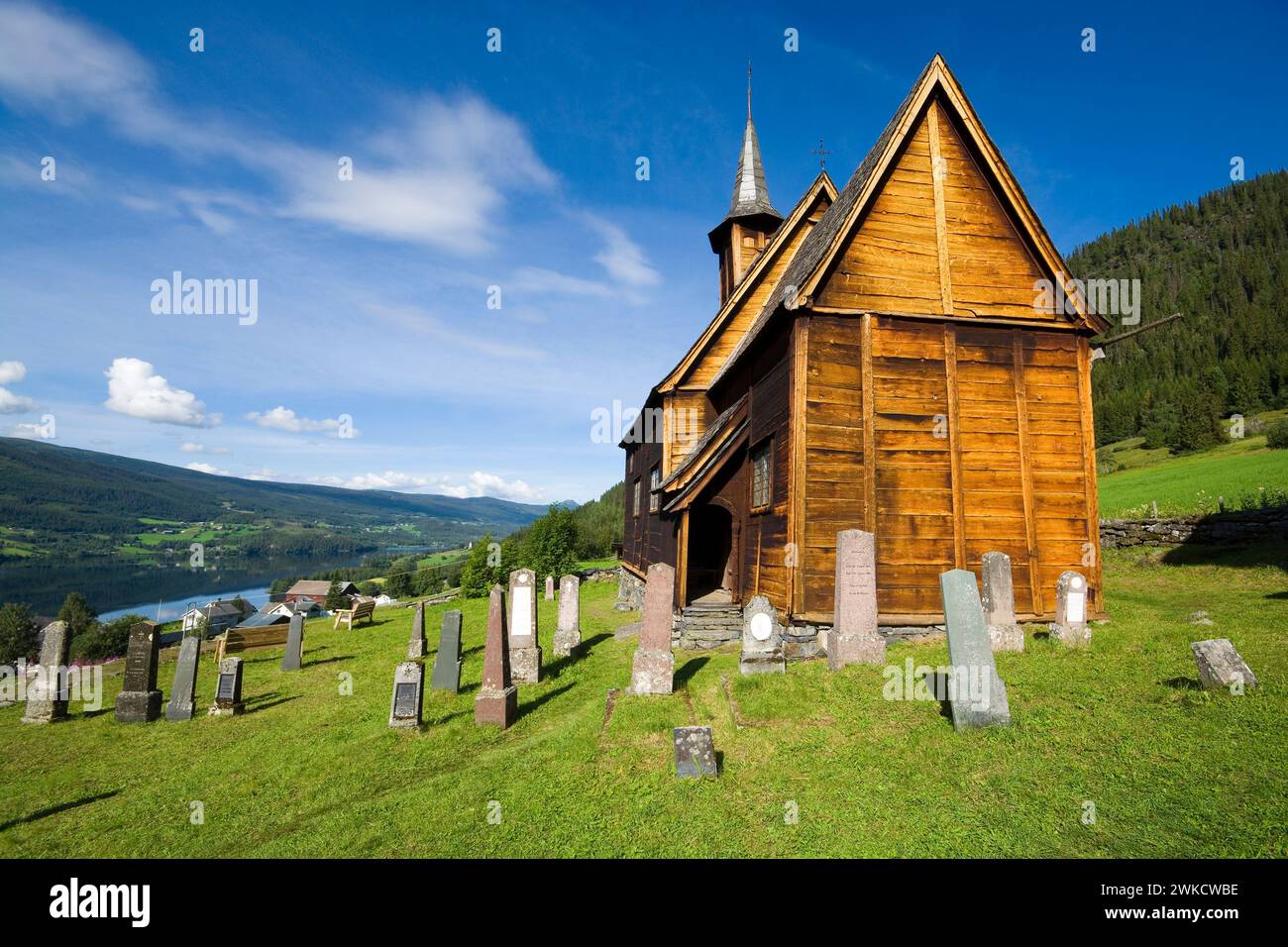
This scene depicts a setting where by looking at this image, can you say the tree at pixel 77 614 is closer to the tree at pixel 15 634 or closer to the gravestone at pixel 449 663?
the tree at pixel 15 634

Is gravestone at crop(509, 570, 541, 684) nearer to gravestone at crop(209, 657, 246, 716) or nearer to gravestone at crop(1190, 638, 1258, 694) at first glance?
gravestone at crop(209, 657, 246, 716)

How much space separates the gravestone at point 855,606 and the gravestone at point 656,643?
9.99 feet

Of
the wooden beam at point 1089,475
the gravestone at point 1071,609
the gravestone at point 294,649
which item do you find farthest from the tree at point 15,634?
the wooden beam at point 1089,475

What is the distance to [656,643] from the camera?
10.2 meters

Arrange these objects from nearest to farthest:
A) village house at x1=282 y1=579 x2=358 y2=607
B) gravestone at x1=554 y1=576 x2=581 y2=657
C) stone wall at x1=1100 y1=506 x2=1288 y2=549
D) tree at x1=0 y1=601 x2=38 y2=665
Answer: gravestone at x1=554 y1=576 x2=581 y2=657
stone wall at x1=1100 y1=506 x2=1288 y2=549
tree at x1=0 y1=601 x2=38 y2=665
village house at x1=282 y1=579 x2=358 y2=607

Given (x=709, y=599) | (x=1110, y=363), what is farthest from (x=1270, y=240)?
(x=709, y=599)

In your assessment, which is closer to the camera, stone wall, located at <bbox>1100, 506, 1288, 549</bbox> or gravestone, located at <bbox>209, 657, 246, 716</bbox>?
gravestone, located at <bbox>209, 657, 246, 716</bbox>

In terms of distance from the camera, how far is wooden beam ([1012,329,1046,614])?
11812mm

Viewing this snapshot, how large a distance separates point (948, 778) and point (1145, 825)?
1589 millimetres

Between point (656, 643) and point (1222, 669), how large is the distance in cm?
778

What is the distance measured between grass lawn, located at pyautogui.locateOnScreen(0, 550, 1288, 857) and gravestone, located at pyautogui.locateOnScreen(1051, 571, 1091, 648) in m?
0.45

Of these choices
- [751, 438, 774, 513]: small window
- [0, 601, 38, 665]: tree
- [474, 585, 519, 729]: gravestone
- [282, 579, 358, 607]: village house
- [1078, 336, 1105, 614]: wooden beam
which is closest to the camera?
[474, 585, 519, 729]: gravestone

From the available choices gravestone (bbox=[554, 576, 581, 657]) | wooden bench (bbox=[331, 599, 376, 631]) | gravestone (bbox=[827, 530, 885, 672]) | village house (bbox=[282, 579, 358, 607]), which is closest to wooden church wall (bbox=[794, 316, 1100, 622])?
Answer: gravestone (bbox=[827, 530, 885, 672])

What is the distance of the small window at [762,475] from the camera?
527 inches
